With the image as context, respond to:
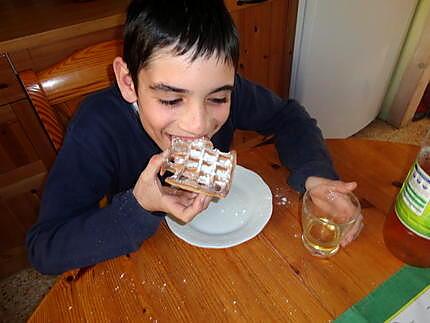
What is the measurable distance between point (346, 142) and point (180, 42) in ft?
1.62

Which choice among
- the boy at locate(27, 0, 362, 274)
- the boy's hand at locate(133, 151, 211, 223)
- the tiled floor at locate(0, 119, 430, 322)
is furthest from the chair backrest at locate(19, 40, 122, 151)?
the tiled floor at locate(0, 119, 430, 322)

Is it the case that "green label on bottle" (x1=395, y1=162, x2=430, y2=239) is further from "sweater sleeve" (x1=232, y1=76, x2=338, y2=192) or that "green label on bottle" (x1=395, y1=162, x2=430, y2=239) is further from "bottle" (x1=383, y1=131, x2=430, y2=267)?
"sweater sleeve" (x1=232, y1=76, x2=338, y2=192)

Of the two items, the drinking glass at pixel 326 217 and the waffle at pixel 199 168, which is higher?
the waffle at pixel 199 168

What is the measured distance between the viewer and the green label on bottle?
1.70 feet

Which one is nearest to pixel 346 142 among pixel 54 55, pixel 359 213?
pixel 359 213

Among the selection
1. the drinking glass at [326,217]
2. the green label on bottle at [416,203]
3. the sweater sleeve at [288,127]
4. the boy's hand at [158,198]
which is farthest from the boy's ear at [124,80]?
the green label on bottle at [416,203]

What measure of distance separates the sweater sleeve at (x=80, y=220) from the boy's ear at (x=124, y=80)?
5.0 inches

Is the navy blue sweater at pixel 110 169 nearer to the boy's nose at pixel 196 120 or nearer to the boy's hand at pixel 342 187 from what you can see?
the boy's hand at pixel 342 187

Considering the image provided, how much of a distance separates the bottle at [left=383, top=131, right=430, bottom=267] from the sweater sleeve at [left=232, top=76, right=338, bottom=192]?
6.4 inches

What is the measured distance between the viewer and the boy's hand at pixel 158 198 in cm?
60

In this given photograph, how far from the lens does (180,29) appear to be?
0.60 metres

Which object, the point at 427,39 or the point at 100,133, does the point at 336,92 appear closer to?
the point at 427,39

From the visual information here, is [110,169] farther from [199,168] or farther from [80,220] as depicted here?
[199,168]

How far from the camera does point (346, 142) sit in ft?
2.83
